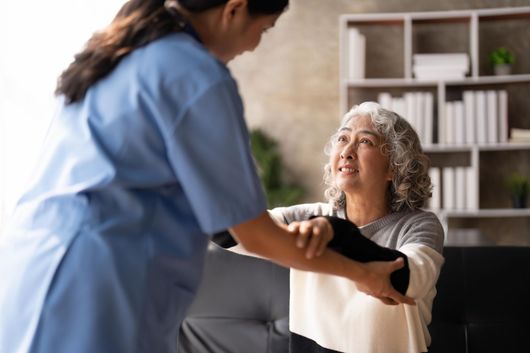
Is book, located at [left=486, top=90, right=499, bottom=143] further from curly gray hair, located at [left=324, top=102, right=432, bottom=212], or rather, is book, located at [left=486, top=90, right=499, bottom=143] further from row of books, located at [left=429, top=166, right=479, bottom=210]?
curly gray hair, located at [left=324, top=102, right=432, bottom=212]

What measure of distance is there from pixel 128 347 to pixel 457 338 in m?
1.19

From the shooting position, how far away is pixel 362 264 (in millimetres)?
1482

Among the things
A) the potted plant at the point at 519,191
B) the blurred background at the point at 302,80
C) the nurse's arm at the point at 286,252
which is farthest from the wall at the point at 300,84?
the nurse's arm at the point at 286,252

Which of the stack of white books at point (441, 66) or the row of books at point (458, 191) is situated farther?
the stack of white books at point (441, 66)

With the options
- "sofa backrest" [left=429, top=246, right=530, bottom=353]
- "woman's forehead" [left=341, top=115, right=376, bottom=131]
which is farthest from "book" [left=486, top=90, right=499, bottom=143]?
"woman's forehead" [left=341, top=115, right=376, bottom=131]

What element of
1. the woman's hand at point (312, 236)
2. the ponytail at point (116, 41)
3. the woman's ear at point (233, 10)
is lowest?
the woman's hand at point (312, 236)

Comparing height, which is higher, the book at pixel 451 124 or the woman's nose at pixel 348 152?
the woman's nose at pixel 348 152

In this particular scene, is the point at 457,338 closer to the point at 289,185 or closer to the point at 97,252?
the point at 97,252

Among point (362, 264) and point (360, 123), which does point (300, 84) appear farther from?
point (362, 264)

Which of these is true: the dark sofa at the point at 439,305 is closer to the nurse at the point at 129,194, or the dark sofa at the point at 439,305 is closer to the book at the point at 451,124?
the nurse at the point at 129,194

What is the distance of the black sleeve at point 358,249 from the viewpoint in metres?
1.50

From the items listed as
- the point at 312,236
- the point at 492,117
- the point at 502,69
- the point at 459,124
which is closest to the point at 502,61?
the point at 502,69

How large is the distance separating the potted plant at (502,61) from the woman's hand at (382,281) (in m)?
3.99

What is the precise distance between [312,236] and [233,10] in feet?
1.33
